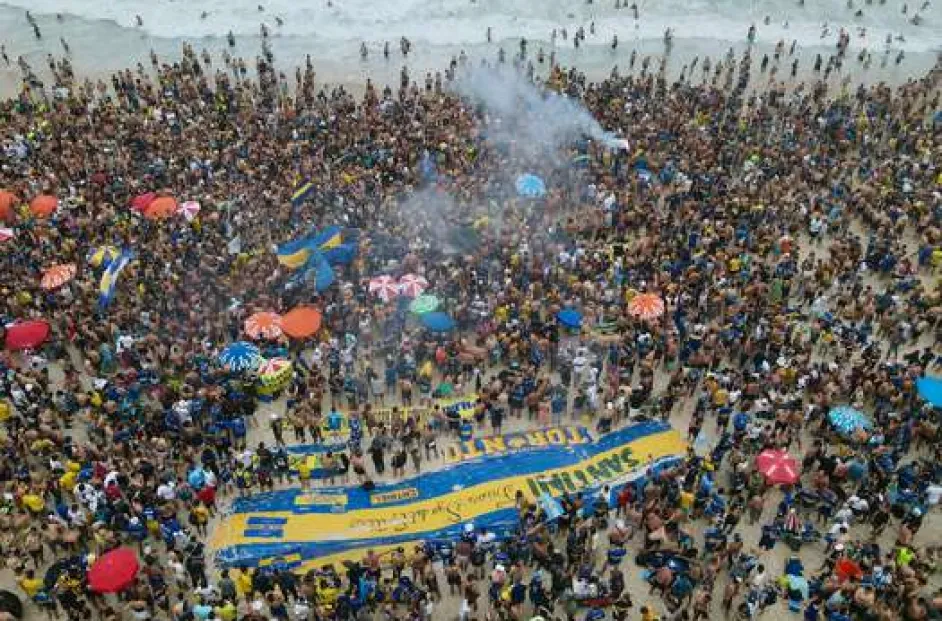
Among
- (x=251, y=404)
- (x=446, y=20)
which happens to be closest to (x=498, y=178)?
(x=251, y=404)

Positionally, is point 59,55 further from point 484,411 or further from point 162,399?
point 484,411

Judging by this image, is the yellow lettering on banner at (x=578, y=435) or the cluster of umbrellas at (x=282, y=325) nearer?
the yellow lettering on banner at (x=578, y=435)

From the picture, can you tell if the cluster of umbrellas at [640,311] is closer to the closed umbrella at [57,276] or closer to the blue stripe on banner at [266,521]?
the blue stripe on banner at [266,521]

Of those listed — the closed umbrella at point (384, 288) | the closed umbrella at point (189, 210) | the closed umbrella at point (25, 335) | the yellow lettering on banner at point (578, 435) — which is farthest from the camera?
the closed umbrella at point (189, 210)

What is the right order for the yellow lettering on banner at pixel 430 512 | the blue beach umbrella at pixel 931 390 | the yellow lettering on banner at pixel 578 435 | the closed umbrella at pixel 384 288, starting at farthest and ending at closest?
the closed umbrella at pixel 384 288 → the yellow lettering on banner at pixel 578 435 → the blue beach umbrella at pixel 931 390 → the yellow lettering on banner at pixel 430 512

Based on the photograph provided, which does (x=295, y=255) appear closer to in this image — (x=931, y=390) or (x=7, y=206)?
(x=7, y=206)

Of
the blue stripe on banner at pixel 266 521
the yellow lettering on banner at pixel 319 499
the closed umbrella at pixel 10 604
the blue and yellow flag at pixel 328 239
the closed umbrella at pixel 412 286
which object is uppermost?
the blue and yellow flag at pixel 328 239

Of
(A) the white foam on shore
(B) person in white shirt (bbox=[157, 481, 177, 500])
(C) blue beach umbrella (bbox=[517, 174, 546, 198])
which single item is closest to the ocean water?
(A) the white foam on shore

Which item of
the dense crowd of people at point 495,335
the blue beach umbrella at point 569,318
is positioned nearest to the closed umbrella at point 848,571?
the dense crowd of people at point 495,335
